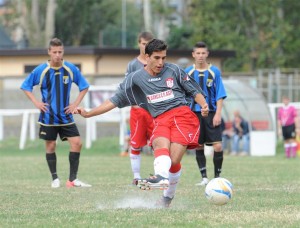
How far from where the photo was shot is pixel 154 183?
30.0 feet

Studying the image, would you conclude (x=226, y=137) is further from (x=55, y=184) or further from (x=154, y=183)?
(x=154, y=183)

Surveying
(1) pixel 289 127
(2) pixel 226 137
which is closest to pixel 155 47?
(1) pixel 289 127

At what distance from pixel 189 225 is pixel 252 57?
42.1 m

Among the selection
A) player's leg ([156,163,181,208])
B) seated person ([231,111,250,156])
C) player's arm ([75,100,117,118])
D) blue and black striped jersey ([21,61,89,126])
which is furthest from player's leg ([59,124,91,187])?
seated person ([231,111,250,156])

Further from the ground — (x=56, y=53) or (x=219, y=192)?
(x=56, y=53)

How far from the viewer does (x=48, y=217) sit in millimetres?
8891

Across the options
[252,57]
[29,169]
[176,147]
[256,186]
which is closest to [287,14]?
[252,57]

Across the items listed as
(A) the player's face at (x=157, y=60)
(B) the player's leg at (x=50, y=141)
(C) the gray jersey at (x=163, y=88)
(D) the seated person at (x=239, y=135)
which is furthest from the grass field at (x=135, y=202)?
(D) the seated person at (x=239, y=135)

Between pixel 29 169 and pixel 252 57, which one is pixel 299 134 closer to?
pixel 29 169

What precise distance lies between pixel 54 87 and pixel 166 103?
11.4ft

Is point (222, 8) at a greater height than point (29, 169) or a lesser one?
greater

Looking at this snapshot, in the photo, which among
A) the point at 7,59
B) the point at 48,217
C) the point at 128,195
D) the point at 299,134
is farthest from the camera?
the point at 7,59

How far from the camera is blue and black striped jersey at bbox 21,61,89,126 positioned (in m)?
13.0

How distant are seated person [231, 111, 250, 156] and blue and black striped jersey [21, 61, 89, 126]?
13.5 meters
